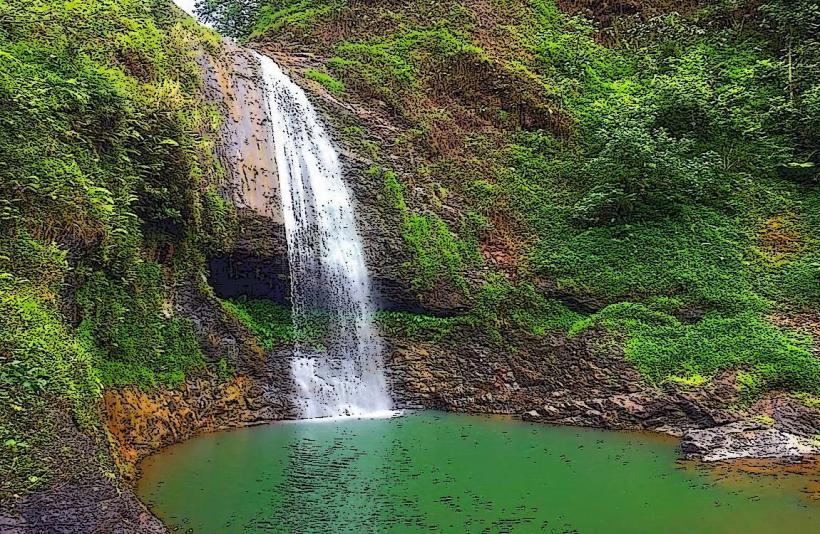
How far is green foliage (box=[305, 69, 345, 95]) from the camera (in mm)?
20766

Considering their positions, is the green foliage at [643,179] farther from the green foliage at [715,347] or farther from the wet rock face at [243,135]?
the wet rock face at [243,135]

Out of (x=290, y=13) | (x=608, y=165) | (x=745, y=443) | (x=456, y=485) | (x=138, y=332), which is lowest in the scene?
(x=745, y=443)

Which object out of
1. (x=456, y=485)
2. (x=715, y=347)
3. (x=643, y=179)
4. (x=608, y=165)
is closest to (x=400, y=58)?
(x=608, y=165)

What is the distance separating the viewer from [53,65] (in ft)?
36.4

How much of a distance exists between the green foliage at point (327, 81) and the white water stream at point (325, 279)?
8.11ft

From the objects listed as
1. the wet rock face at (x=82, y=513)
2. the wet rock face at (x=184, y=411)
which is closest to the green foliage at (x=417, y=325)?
the wet rock face at (x=184, y=411)

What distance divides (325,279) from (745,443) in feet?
29.0

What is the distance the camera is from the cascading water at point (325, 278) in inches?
583

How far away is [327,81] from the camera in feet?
68.8

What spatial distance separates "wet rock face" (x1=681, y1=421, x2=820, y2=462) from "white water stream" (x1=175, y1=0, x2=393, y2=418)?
5.82m

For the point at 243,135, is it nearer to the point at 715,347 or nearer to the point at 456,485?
the point at 456,485

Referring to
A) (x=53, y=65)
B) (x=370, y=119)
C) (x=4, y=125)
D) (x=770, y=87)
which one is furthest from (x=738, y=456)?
(x=770, y=87)

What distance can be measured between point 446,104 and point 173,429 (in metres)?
13.8

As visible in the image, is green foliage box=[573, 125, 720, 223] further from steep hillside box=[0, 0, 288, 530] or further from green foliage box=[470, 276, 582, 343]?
steep hillside box=[0, 0, 288, 530]
